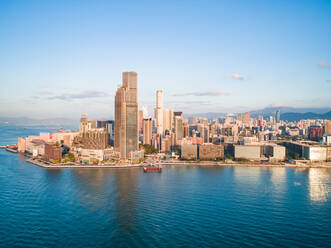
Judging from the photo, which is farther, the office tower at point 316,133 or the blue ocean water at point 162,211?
the office tower at point 316,133

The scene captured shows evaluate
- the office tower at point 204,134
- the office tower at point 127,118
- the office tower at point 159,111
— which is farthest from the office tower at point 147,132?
the office tower at point 204,134

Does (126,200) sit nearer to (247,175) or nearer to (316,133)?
(247,175)

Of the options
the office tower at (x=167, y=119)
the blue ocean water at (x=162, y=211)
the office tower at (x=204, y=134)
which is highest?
the office tower at (x=167, y=119)

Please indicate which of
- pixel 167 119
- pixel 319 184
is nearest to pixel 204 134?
pixel 167 119

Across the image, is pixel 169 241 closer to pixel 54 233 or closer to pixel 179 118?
pixel 54 233

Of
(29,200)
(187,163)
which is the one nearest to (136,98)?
(187,163)

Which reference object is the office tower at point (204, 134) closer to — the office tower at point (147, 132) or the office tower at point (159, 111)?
the office tower at point (159, 111)

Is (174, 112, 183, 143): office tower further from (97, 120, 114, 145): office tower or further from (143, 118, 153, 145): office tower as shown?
(97, 120, 114, 145): office tower
